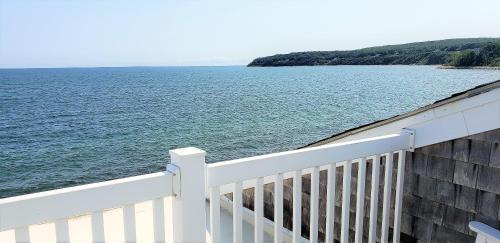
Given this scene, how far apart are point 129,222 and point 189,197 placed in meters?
0.22

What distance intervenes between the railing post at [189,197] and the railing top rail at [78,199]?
5 centimetres

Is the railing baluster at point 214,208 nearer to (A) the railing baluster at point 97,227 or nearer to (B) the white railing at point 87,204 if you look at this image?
(B) the white railing at point 87,204

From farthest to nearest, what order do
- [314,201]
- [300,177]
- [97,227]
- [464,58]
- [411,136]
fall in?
[464,58], [411,136], [314,201], [300,177], [97,227]

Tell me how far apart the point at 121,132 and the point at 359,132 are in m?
23.4

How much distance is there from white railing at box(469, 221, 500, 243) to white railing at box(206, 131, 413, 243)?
0.46 meters

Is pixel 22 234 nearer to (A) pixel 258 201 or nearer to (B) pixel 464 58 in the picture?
(A) pixel 258 201

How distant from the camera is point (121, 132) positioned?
24203mm

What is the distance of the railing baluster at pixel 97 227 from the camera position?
117 cm

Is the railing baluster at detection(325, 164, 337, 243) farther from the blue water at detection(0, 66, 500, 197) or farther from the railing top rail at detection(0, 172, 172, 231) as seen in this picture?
the blue water at detection(0, 66, 500, 197)

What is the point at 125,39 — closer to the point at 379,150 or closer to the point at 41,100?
the point at 41,100

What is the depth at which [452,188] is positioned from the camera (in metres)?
2.14

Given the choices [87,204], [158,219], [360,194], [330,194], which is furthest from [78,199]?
[360,194]

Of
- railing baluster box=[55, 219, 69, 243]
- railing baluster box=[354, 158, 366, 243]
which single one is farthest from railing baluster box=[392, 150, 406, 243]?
railing baluster box=[55, 219, 69, 243]

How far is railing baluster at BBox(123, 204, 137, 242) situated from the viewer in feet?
4.07
